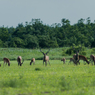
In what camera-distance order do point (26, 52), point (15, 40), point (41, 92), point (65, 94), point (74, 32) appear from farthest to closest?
point (74, 32) < point (15, 40) < point (26, 52) < point (41, 92) < point (65, 94)

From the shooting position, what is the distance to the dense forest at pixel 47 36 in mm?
91875

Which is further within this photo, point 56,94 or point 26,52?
point 26,52

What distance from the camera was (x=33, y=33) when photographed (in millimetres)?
105062

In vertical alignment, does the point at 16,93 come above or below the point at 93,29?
below

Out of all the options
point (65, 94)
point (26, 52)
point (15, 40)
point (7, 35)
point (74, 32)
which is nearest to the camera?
point (65, 94)

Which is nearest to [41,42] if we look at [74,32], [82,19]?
[74,32]

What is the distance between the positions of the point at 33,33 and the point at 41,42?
40.7 ft

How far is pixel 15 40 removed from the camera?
9231 cm

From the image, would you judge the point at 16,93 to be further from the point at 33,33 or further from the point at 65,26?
the point at 65,26

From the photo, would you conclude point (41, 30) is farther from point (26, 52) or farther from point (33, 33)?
point (26, 52)

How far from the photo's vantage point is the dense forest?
91875mm

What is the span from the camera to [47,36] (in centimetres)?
9600

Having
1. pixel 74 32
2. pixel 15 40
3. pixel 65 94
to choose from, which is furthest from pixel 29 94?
pixel 74 32

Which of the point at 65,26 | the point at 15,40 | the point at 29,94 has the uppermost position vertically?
the point at 65,26
